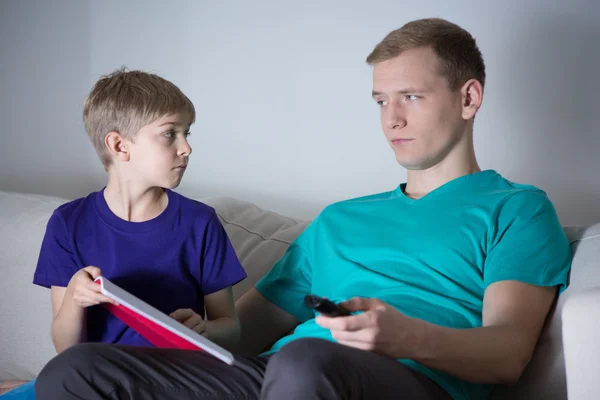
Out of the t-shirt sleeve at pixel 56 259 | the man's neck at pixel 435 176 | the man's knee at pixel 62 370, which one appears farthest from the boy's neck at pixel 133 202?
the man's neck at pixel 435 176

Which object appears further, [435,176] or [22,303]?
[22,303]

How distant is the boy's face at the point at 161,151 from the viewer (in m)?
1.46

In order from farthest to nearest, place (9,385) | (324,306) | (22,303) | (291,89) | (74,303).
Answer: (291,89) → (22,303) → (9,385) → (74,303) → (324,306)

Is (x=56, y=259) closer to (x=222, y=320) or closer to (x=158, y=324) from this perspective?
(x=222, y=320)

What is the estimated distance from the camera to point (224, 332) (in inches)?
56.7

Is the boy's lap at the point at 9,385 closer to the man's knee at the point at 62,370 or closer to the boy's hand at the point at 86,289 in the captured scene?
the boy's hand at the point at 86,289

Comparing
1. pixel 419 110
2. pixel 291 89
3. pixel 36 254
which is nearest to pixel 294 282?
pixel 419 110

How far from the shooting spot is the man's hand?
3.34 ft

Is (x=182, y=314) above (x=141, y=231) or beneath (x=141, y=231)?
beneath

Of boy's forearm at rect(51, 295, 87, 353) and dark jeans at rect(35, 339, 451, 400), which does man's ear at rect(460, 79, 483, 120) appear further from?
boy's forearm at rect(51, 295, 87, 353)

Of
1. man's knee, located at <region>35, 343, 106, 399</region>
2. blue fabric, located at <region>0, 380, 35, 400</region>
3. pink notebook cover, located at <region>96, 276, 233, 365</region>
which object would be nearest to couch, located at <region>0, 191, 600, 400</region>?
blue fabric, located at <region>0, 380, 35, 400</region>

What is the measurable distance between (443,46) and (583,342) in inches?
29.2

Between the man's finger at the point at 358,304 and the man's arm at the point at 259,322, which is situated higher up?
the man's finger at the point at 358,304

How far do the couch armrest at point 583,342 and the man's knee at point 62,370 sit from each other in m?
0.70
